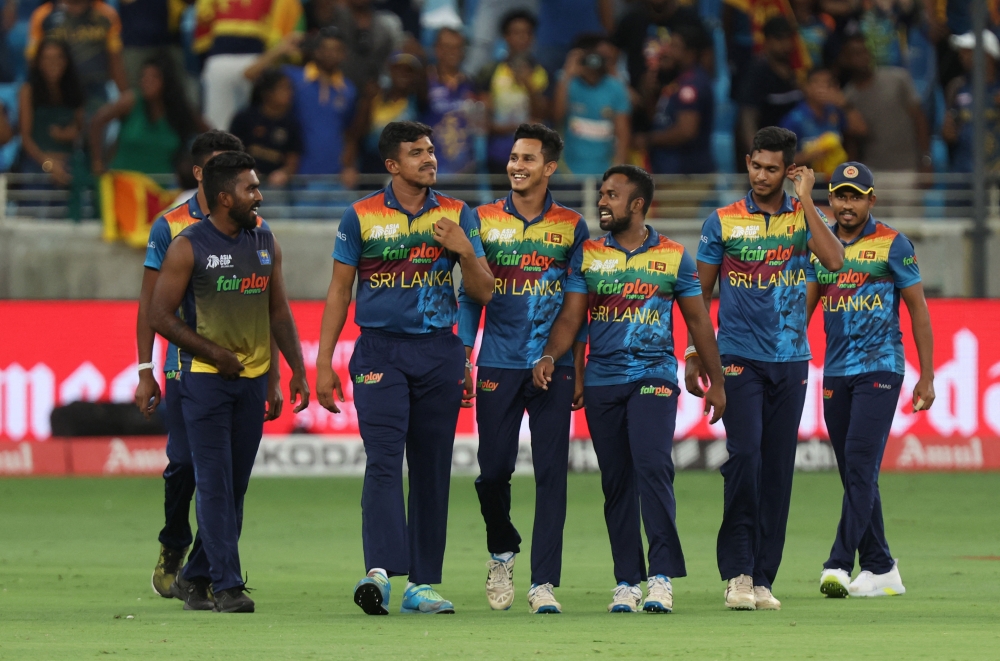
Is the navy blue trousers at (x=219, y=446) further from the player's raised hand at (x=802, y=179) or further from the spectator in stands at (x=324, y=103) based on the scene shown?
the spectator in stands at (x=324, y=103)

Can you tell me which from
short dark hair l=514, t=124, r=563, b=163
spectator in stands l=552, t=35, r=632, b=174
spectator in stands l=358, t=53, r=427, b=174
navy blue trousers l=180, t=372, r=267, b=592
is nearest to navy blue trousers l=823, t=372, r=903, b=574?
short dark hair l=514, t=124, r=563, b=163

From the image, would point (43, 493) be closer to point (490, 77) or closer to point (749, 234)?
point (490, 77)

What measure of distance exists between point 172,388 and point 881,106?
1179 centimetres

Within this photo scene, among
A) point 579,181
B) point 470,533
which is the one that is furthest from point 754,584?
point 579,181

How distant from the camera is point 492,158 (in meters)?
18.6

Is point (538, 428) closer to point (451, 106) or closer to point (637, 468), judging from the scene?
point (637, 468)

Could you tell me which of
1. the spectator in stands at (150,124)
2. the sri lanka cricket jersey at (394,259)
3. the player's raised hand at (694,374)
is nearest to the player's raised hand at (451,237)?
the sri lanka cricket jersey at (394,259)

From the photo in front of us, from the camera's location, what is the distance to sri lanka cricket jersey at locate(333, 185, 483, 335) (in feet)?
28.2

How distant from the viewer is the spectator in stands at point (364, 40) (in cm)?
1872

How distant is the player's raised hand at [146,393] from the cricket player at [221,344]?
33cm

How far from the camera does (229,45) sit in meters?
18.6

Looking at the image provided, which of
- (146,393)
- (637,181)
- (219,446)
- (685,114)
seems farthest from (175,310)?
(685,114)

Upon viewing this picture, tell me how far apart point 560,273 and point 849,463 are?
2.10 metres

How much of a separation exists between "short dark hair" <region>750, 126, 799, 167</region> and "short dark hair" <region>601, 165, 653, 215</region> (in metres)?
0.67
